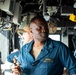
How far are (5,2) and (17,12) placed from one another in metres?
1.17

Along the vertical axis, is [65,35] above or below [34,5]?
below

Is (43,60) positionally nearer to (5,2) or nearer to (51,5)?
(5,2)

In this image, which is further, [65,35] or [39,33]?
[65,35]

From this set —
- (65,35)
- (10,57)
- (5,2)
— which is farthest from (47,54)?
(65,35)

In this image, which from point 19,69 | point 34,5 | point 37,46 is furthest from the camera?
point 34,5

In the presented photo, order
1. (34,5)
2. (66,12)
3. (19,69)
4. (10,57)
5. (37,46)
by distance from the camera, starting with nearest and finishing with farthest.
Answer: (19,69) < (37,46) < (10,57) < (66,12) < (34,5)

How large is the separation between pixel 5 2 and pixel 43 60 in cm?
214

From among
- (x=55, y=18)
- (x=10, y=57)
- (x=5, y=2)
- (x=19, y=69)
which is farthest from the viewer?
(x=55, y=18)

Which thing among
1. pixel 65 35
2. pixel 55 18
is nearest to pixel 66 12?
pixel 55 18

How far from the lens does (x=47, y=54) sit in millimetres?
3209

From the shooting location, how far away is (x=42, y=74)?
3.16 metres

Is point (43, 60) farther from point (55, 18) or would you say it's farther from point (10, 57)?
point (55, 18)

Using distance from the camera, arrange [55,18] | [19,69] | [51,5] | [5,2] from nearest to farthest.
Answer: [19,69]
[5,2]
[51,5]
[55,18]

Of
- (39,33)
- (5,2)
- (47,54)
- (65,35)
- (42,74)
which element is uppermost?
(5,2)
